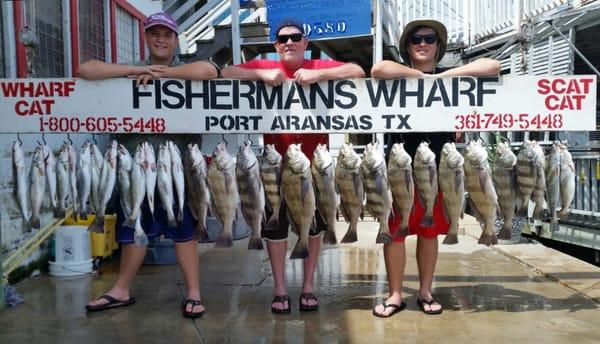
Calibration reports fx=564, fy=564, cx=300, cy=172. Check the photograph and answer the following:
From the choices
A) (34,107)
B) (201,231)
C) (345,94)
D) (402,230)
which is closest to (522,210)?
(402,230)

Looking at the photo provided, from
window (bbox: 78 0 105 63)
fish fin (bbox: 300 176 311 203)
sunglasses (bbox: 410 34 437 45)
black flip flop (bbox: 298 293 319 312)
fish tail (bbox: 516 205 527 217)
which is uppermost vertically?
window (bbox: 78 0 105 63)

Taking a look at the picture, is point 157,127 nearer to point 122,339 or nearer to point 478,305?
point 122,339

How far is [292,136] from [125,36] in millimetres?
5107

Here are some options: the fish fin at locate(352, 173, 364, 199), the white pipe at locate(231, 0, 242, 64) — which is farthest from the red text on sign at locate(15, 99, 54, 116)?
the white pipe at locate(231, 0, 242, 64)

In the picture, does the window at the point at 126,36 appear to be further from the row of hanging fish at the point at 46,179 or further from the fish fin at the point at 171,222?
the fish fin at the point at 171,222

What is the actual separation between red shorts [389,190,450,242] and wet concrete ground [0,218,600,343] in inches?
24.8

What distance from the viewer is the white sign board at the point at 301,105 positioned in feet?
12.9

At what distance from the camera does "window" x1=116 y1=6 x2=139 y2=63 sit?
26.5 feet

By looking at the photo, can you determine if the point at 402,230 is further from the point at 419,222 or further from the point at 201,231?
the point at 201,231

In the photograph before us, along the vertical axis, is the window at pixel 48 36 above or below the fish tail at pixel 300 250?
above

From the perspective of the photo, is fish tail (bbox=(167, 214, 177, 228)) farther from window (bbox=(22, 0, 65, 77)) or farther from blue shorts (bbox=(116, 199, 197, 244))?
window (bbox=(22, 0, 65, 77))

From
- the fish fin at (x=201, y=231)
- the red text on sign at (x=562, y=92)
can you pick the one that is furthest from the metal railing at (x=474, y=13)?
the fish fin at (x=201, y=231)

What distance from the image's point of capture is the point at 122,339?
3.80 metres

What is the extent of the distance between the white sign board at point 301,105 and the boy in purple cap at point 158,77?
7 cm
